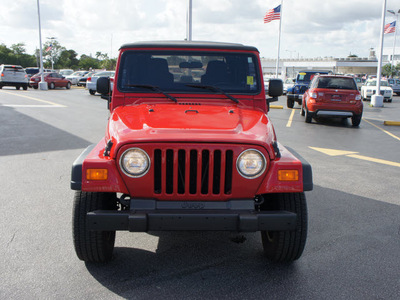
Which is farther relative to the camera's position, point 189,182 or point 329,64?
point 329,64

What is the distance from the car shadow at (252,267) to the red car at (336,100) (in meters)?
9.61

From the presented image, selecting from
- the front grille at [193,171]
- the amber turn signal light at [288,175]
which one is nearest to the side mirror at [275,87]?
the amber turn signal light at [288,175]

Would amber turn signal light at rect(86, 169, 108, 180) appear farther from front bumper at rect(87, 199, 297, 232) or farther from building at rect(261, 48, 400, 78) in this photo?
building at rect(261, 48, 400, 78)

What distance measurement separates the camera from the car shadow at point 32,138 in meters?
8.85

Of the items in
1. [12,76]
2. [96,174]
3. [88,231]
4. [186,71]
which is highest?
[186,71]

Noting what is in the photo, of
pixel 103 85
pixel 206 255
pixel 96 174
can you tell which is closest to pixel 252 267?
pixel 206 255

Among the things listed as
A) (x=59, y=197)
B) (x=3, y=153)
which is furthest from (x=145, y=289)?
(x=3, y=153)

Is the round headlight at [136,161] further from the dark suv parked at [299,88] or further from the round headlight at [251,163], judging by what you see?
the dark suv parked at [299,88]

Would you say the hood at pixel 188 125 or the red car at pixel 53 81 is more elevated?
the hood at pixel 188 125

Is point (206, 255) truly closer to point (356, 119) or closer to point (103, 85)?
point (103, 85)

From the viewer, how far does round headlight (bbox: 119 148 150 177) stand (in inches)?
Answer: 121

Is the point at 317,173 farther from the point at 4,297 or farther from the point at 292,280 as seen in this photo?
the point at 4,297

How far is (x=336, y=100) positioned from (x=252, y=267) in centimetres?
1127

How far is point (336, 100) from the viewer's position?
543 inches
